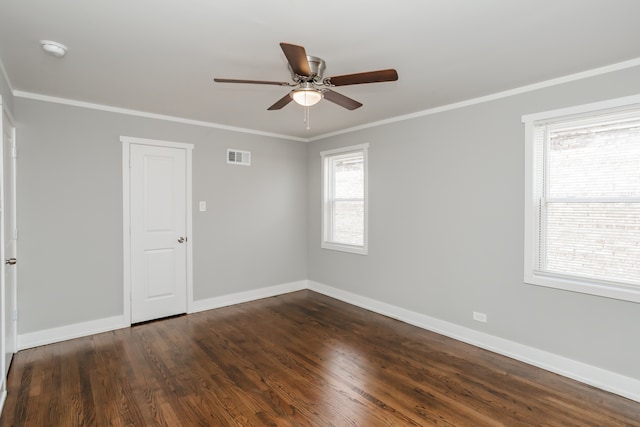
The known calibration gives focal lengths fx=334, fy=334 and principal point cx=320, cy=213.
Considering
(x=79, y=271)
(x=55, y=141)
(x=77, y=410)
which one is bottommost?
(x=77, y=410)

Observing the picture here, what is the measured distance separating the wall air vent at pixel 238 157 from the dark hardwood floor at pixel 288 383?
2251mm

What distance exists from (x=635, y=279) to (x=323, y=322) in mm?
2916

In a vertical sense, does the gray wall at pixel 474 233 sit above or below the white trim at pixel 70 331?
above

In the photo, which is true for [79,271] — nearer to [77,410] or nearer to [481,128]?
[77,410]

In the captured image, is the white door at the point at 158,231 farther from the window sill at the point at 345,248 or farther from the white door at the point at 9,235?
the window sill at the point at 345,248

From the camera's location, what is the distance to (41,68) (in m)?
2.65

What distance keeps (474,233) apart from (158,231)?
144 inches

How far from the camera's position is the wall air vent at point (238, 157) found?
469 cm

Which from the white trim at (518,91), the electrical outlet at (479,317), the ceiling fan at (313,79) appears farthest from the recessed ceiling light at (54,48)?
the electrical outlet at (479,317)

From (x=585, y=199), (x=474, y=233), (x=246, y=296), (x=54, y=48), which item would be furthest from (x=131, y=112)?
(x=585, y=199)

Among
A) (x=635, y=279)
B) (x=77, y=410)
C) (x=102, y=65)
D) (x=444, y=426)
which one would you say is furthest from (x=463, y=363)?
(x=102, y=65)

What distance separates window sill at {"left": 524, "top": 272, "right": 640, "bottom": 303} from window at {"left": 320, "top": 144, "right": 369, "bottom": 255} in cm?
208

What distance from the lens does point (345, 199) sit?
498 centimetres

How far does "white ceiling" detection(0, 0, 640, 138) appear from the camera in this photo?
6.04 feet
